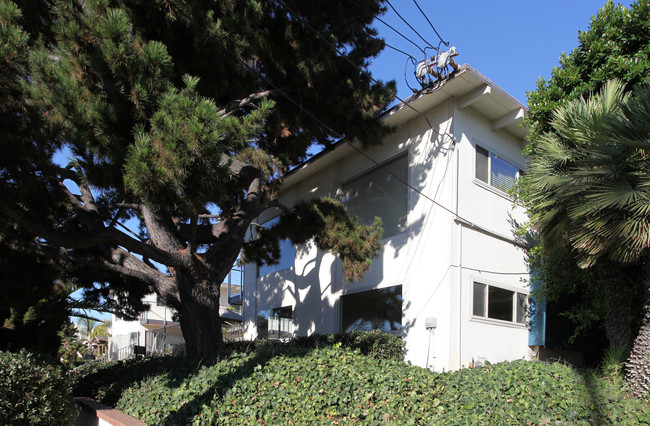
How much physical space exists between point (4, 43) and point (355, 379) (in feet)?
20.4

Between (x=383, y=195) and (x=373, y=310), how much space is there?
9.56 ft

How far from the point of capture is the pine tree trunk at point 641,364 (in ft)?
21.9

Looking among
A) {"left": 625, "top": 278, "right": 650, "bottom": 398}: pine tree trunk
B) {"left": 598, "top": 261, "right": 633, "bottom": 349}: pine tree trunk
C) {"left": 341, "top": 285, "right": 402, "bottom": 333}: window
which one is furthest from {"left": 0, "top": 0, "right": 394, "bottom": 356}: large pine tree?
{"left": 625, "top": 278, "right": 650, "bottom": 398}: pine tree trunk

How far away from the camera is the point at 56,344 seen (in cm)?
1396

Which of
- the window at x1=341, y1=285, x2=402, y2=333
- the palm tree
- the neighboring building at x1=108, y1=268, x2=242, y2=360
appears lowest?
the neighboring building at x1=108, y1=268, x2=242, y2=360

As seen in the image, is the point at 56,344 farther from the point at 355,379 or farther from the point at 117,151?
the point at 355,379

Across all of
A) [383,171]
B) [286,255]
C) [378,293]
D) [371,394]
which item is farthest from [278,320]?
[371,394]

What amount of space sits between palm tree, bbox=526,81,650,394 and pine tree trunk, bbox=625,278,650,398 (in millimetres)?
14

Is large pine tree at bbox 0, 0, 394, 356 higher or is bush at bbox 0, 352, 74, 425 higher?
large pine tree at bbox 0, 0, 394, 356

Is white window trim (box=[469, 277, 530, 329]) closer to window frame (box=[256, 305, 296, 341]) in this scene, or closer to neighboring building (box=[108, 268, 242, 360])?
window frame (box=[256, 305, 296, 341])

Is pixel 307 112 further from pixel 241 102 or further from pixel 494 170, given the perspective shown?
pixel 494 170

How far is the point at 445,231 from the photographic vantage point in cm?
1130

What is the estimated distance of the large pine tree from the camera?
261 inches

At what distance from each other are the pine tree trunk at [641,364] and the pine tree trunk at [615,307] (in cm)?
106
